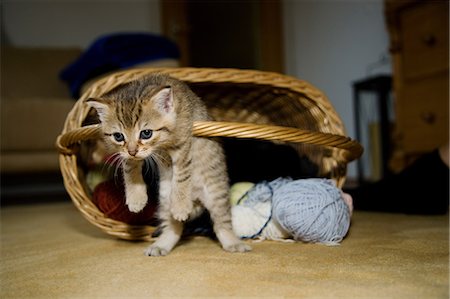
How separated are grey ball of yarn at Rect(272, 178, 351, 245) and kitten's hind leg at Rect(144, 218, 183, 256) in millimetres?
283

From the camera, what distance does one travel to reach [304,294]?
2.30 ft

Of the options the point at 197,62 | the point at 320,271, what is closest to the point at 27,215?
the point at 320,271

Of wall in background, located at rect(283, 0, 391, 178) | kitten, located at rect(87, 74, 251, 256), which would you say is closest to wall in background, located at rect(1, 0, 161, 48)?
wall in background, located at rect(283, 0, 391, 178)

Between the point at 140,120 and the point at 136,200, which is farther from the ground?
the point at 140,120

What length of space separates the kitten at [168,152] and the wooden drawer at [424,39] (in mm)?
1331

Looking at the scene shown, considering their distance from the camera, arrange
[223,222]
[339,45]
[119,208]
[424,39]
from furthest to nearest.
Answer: [339,45] → [424,39] → [119,208] → [223,222]

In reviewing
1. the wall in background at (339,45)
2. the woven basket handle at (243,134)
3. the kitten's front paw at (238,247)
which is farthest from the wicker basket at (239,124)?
the wall in background at (339,45)

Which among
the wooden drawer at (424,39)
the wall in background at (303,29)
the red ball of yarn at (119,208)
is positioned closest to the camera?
the red ball of yarn at (119,208)

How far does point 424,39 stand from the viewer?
1948 millimetres

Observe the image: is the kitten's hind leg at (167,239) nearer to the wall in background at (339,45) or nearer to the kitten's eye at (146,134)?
the kitten's eye at (146,134)

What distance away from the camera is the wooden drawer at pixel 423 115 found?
1.91 metres

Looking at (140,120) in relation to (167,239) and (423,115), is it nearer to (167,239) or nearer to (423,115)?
(167,239)

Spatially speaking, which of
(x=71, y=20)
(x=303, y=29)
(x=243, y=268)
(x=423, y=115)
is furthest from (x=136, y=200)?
(x=303, y=29)

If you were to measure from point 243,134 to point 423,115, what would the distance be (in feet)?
4.41
